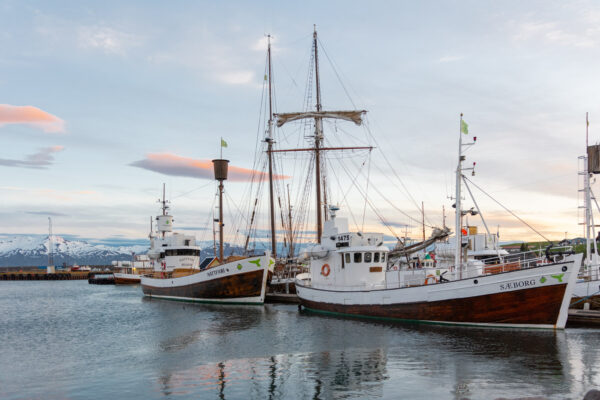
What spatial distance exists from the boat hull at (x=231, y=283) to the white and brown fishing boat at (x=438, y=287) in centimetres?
425

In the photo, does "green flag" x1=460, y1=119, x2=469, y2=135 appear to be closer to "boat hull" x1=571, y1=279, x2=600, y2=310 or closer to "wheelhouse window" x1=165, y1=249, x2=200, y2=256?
"boat hull" x1=571, y1=279, x2=600, y2=310

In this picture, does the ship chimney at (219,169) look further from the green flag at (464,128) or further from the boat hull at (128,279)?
the boat hull at (128,279)

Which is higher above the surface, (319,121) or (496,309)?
(319,121)

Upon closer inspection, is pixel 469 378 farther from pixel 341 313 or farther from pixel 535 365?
pixel 341 313

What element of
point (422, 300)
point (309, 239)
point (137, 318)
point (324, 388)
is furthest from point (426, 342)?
point (309, 239)

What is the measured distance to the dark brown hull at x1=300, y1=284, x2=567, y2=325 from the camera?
1026 inches

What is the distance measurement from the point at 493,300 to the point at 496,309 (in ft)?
1.74

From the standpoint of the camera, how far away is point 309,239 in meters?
59.4

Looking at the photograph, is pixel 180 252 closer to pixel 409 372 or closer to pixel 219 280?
pixel 219 280

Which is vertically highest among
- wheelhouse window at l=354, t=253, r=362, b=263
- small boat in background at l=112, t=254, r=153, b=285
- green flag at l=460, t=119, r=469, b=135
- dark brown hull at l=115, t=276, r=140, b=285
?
green flag at l=460, t=119, r=469, b=135

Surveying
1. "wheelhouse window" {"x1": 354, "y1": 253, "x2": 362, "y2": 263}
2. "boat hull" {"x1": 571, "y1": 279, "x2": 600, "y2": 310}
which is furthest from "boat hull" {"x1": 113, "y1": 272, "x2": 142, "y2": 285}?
"boat hull" {"x1": 571, "y1": 279, "x2": 600, "y2": 310}

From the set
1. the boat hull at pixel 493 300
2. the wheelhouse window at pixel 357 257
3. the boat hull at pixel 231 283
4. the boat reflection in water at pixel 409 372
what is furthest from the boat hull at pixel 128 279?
the boat reflection in water at pixel 409 372

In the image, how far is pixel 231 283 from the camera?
46500 mm

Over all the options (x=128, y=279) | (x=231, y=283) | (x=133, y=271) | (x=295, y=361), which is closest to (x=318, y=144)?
(x=231, y=283)
